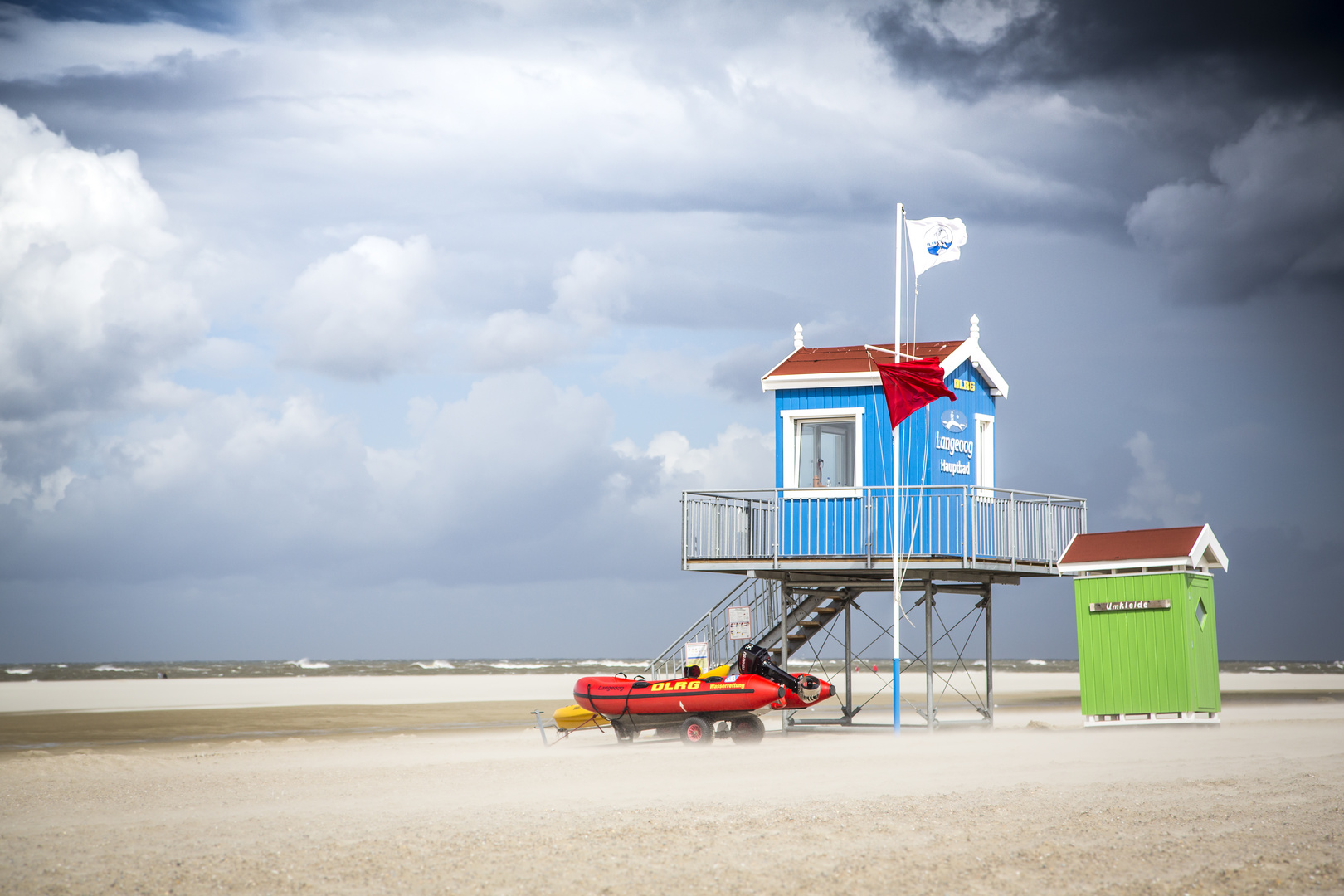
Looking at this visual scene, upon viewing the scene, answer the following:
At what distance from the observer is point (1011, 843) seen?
920 centimetres

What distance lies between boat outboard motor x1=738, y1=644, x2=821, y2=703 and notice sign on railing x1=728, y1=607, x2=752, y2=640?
5.37 ft

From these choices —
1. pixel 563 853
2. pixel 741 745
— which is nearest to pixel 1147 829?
pixel 563 853

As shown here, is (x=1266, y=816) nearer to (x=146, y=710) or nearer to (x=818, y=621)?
(x=818, y=621)

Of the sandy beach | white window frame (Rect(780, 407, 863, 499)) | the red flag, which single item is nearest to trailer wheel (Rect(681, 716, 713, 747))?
the sandy beach

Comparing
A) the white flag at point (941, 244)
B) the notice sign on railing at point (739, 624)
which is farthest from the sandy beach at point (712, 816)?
the white flag at point (941, 244)

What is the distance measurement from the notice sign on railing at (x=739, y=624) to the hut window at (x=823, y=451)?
247cm

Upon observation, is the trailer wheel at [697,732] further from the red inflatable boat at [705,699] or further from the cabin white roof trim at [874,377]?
the cabin white roof trim at [874,377]

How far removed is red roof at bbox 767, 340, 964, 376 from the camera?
20469 mm

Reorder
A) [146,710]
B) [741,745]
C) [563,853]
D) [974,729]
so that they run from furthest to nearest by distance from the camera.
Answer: [146,710] → [974,729] → [741,745] → [563,853]

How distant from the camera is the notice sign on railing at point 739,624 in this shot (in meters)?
21.4

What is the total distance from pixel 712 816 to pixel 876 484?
9.91 metres

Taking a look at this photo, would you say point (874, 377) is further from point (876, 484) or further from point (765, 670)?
point (765, 670)

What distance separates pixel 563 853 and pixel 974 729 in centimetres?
1333

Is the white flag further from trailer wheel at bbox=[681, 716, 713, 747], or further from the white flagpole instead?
trailer wheel at bbox=[681, 716, 713, 747]
